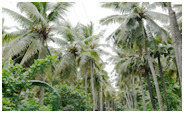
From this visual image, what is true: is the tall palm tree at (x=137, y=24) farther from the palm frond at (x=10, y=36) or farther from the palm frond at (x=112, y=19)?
the palm frond at (x=10, y=36)

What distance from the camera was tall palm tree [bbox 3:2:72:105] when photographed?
7.63m

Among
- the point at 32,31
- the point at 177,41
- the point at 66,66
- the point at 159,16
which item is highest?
the point at 159,16

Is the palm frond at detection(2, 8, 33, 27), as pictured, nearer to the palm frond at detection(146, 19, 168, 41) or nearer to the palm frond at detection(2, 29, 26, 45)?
the palm frond at detection(2, 29, 26, 45)

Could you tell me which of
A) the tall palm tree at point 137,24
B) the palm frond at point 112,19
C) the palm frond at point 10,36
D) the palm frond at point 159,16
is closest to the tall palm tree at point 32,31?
the palm frond at point 10,36

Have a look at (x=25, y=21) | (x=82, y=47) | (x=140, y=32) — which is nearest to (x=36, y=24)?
(x=25, y=21)

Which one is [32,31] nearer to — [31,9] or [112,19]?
[31,9]

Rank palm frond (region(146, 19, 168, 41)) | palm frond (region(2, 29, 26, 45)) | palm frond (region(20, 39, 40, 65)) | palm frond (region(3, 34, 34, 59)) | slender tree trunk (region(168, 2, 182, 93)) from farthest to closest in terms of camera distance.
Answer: palm frond (region(146, 19, 168, 41)), palm frond (region(2, 29, 26, 45)), palm frond (region(20, 39, 40, 65)), palm frond (region(3, 34, 34, 59)), slender tree trunk (region(168, 2, 182, 93))

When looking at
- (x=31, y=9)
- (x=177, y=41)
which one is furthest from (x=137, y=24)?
(x=31, y=9)

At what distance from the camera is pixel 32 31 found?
8.82 m

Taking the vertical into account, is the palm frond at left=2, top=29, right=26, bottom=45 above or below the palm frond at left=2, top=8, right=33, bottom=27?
below

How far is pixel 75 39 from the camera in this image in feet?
34.5

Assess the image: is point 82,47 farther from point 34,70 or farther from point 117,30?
point 34,70

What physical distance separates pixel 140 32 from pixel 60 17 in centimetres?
513

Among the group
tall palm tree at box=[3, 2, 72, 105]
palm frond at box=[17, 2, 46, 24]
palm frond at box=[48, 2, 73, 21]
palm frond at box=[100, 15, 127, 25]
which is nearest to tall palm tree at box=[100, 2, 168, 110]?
palm frond at box=[100, 15, 127, 25]
